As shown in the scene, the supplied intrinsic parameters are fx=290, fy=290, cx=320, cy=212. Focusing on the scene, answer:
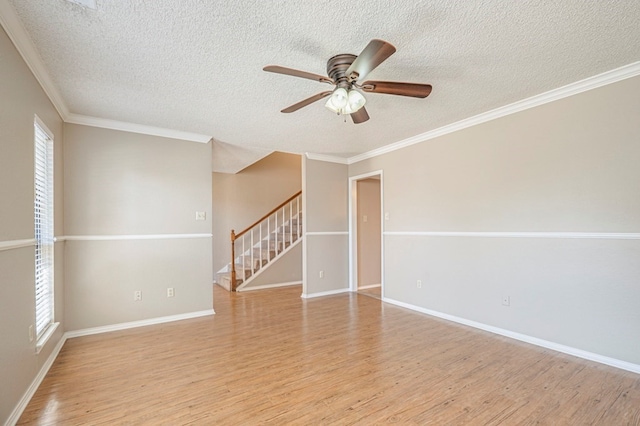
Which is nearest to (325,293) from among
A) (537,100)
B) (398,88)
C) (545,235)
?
(545,235)

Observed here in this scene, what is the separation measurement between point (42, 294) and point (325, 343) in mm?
2725

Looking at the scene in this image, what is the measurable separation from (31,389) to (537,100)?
5047 mm

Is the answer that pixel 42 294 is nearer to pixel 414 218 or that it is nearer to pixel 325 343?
pixel 325 343

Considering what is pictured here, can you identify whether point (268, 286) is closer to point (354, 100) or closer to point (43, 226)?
point (43, 226)

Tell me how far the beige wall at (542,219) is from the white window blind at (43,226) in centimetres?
428

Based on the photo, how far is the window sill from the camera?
7.77 feet

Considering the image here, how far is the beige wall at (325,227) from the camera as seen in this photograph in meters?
5.12

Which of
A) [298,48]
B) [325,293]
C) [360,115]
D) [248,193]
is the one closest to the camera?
[298,48]

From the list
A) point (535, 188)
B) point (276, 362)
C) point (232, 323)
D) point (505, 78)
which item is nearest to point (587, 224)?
point (535, 188)

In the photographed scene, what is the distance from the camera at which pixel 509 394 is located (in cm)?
209

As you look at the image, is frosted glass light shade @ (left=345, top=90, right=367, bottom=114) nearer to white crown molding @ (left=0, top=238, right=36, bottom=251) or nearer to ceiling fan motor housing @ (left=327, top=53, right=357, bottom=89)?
ceiling fan motor housing @ (left=327, top=53, right=357, bottom=89)

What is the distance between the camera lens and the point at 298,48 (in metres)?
2.12

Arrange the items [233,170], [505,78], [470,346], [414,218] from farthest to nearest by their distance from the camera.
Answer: [233,170] → [414,218] → [470,346] → [505,78]

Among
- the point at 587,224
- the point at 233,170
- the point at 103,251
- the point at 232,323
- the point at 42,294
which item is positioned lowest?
the point at 232,323
